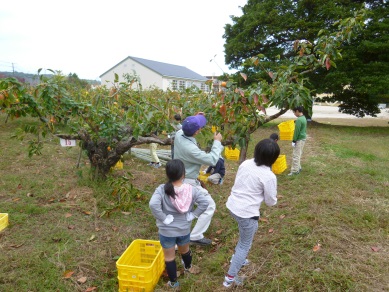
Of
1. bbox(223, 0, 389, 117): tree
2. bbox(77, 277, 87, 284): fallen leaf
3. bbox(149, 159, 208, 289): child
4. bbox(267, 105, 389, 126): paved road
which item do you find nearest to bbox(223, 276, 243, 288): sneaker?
bbox(149, 159, 208, 289): child

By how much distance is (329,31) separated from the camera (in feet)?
33.4

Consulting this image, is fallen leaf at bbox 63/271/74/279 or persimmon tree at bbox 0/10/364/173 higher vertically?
persimmon tree at bbox 0/10/364/173

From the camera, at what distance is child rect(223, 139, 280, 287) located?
2408 mm

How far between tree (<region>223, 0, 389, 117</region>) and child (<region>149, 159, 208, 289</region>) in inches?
359

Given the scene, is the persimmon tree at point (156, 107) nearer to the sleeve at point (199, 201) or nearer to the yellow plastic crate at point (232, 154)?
the sleeve at point (199, 201)

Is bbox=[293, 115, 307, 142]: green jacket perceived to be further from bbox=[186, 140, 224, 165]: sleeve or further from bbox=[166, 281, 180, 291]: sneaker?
bbox=[166, 281, 180, 291]: sneaker

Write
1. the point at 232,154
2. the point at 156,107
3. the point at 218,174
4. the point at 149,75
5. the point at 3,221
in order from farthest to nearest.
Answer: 1. the point at 149,75
2. the point at 232,154
3. the point at 218,174
4. the point at 156,107
5. the point at 3,221

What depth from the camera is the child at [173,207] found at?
2406 millimetres

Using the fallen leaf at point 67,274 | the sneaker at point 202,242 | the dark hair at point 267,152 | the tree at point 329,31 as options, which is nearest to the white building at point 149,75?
the tree at point 329,31

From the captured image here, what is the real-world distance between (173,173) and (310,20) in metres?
13.3

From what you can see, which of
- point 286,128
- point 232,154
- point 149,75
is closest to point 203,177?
point 232,154

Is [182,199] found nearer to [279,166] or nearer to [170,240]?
[170,240]

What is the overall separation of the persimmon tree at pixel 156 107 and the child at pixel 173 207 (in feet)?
3.46

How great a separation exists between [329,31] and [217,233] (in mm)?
9612
